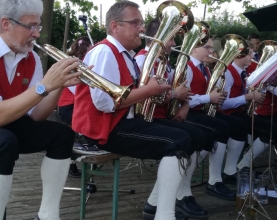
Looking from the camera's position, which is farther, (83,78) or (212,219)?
(212,219)

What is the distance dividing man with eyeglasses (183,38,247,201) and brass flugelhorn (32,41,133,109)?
1.52 metres

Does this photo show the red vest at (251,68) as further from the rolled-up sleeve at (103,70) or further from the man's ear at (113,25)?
the rolled-up sleeve at (103,70)

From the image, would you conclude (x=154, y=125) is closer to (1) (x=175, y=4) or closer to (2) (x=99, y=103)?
(2) (x=99, y=103)

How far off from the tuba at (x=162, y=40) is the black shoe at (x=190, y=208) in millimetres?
818

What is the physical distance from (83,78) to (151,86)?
2.16ft

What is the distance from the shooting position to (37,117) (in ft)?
10.3

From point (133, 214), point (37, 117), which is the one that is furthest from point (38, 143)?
point (133, 214)

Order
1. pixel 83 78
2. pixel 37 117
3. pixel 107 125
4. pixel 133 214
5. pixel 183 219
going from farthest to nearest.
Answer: pixel 133 214 → pixel 183 219 → pixel 107 125 → pixel 37 117 → pixel 83 78

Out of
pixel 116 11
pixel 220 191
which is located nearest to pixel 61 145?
pixel 116 11

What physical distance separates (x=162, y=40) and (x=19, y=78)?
1219 mm

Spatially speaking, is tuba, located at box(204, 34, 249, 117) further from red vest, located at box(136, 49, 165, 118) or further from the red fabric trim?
red vest, located at box(136, 49, 165, 118)

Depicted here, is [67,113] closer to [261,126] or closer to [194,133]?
[194,133]

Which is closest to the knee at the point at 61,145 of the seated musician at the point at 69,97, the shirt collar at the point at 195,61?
the seated musician at the point at 69,97

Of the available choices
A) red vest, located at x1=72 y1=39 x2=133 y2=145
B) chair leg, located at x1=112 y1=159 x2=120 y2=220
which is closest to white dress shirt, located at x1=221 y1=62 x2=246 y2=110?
red vest, located at x1=72 y1=39 x2=133 y2=145
